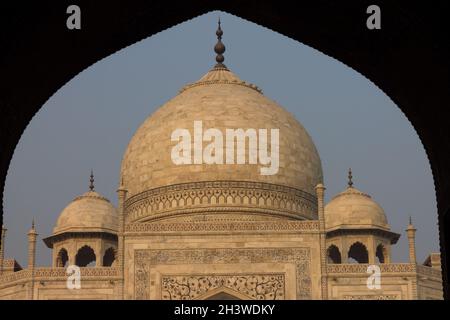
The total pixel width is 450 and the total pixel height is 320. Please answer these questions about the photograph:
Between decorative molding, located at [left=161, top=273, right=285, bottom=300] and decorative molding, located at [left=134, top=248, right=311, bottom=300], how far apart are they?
1.10 feet

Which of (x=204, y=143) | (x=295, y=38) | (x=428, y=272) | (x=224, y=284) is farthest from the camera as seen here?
(x=204, y=143)

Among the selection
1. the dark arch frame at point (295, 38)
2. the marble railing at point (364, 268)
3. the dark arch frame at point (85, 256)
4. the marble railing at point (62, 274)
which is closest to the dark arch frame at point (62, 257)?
the dark arch frame at point (85, 256)

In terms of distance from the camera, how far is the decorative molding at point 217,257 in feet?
74.8

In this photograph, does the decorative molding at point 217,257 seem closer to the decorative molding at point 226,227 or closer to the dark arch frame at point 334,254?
the decorative molding at point 226,227

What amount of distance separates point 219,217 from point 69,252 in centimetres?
403

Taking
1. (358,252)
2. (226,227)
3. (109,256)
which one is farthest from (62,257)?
(358,252)

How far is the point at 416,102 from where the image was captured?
637 centimetres

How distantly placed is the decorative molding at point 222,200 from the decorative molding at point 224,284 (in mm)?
3091

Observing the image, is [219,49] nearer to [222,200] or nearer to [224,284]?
[222,200]

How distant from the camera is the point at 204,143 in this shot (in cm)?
2672

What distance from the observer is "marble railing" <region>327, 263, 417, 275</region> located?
74.3ft

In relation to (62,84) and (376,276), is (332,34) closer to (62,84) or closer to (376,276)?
(62,84)

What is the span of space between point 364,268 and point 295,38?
16.3 meters
